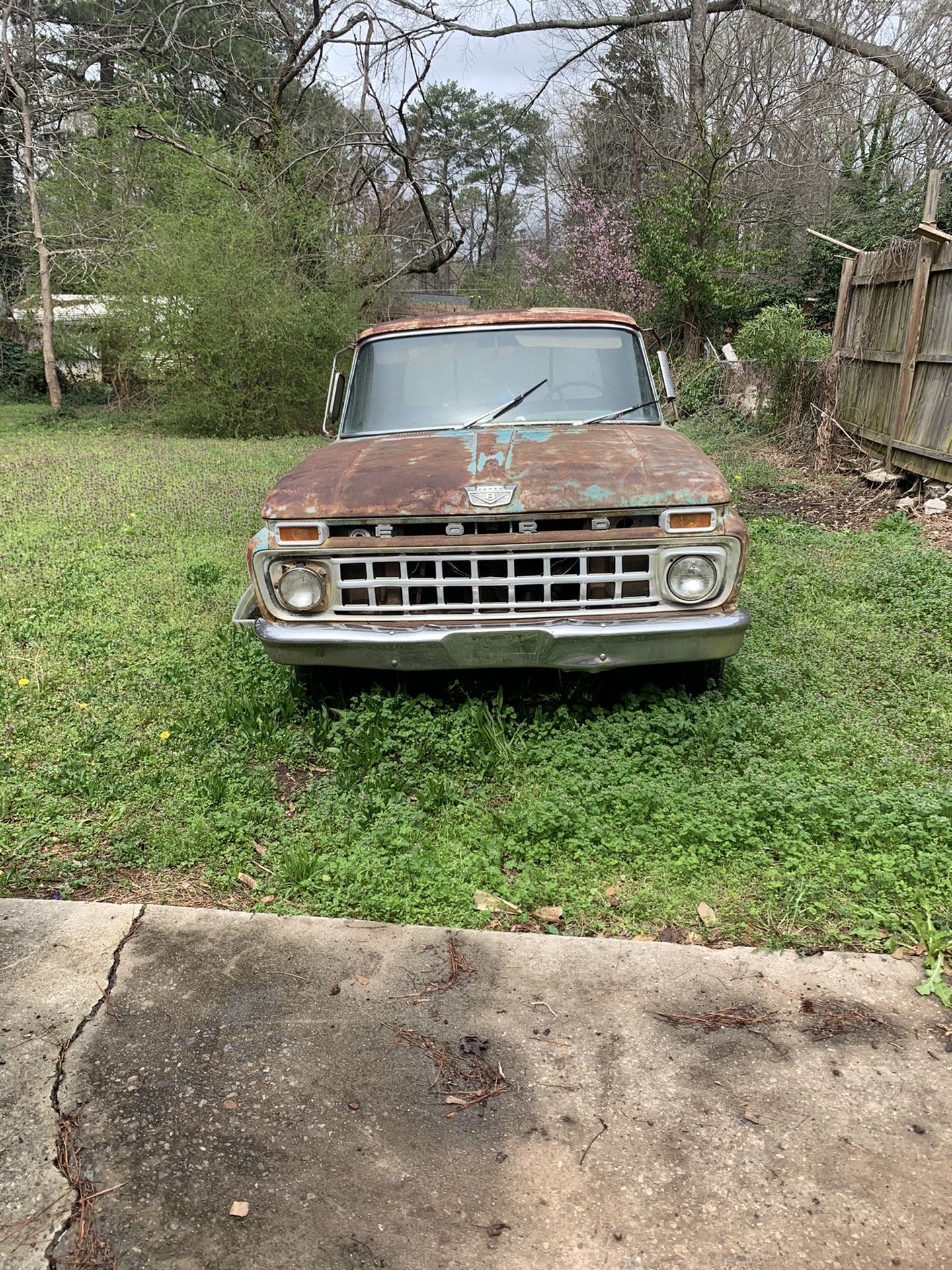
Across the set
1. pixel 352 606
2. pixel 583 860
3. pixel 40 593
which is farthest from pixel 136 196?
pixel 583 860

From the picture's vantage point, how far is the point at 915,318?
8234mm

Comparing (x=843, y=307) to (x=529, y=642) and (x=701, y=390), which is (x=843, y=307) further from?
(x=529, y=642)

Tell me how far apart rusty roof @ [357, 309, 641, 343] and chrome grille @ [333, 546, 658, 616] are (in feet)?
5.73

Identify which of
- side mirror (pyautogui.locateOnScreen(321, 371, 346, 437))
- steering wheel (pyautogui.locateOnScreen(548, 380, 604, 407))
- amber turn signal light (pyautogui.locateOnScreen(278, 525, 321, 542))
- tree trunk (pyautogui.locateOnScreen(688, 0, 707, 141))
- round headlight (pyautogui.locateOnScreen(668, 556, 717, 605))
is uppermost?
tree trunk (pyautogui.locateOnScreen(688, 0, 707, 141))

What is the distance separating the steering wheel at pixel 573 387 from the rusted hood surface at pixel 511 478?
612 millimetres

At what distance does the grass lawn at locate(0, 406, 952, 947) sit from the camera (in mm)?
2918

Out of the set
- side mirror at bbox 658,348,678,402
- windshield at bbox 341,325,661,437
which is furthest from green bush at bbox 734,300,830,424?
windshield at bbox 341,325,661,437

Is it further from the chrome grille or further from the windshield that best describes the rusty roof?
the chrome grille

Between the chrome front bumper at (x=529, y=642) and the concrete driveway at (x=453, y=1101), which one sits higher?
the chrome front bumper at (x=529, y=642)

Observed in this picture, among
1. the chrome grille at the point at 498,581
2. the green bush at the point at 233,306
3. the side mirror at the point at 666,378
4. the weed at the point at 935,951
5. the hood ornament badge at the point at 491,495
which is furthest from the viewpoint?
the green bush at the point at 233,306

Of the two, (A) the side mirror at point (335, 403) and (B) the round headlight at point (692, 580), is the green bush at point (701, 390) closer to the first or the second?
(A) the side mirror at point (335, 403)

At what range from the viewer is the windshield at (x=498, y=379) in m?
4.46

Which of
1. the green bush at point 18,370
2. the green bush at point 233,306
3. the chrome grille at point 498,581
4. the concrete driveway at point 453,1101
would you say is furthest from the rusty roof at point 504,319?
the green bush at point 18,370

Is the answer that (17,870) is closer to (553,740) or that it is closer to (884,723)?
(553,740)
